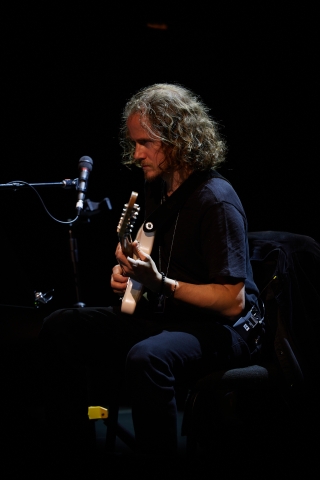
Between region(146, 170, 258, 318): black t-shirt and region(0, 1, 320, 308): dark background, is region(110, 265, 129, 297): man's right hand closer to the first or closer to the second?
region(146, 170, 258, 318): black t-shirt

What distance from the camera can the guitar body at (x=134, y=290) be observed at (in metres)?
2.06

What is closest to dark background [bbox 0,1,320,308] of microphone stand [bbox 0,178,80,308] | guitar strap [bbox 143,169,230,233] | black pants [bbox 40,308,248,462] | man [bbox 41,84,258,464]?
microphone stand [bbox 0,178,80,308]

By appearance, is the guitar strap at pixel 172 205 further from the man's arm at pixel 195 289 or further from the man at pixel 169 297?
the man's arm at pixel 195 289

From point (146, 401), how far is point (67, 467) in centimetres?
38

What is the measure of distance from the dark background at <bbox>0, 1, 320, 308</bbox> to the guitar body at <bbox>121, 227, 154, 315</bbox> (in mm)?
1861

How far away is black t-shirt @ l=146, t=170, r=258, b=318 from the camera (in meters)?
1.93

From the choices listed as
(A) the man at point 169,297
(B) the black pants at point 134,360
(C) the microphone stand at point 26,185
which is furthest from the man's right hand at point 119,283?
(C) the microphone stand at point 26,185

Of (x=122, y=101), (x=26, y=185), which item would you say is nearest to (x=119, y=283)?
(x=26, y=185)

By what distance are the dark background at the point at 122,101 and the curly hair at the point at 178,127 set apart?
1495 mm

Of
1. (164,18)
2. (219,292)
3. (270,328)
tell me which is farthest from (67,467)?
(164,18)

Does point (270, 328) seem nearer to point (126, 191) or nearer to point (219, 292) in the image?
point (219, 292)

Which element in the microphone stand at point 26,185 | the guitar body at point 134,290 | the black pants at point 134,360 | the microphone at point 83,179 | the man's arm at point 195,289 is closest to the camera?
the black pants at point 134,360

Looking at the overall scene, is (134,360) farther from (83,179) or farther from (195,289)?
(83,179)

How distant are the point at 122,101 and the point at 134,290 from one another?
2.46 metres
